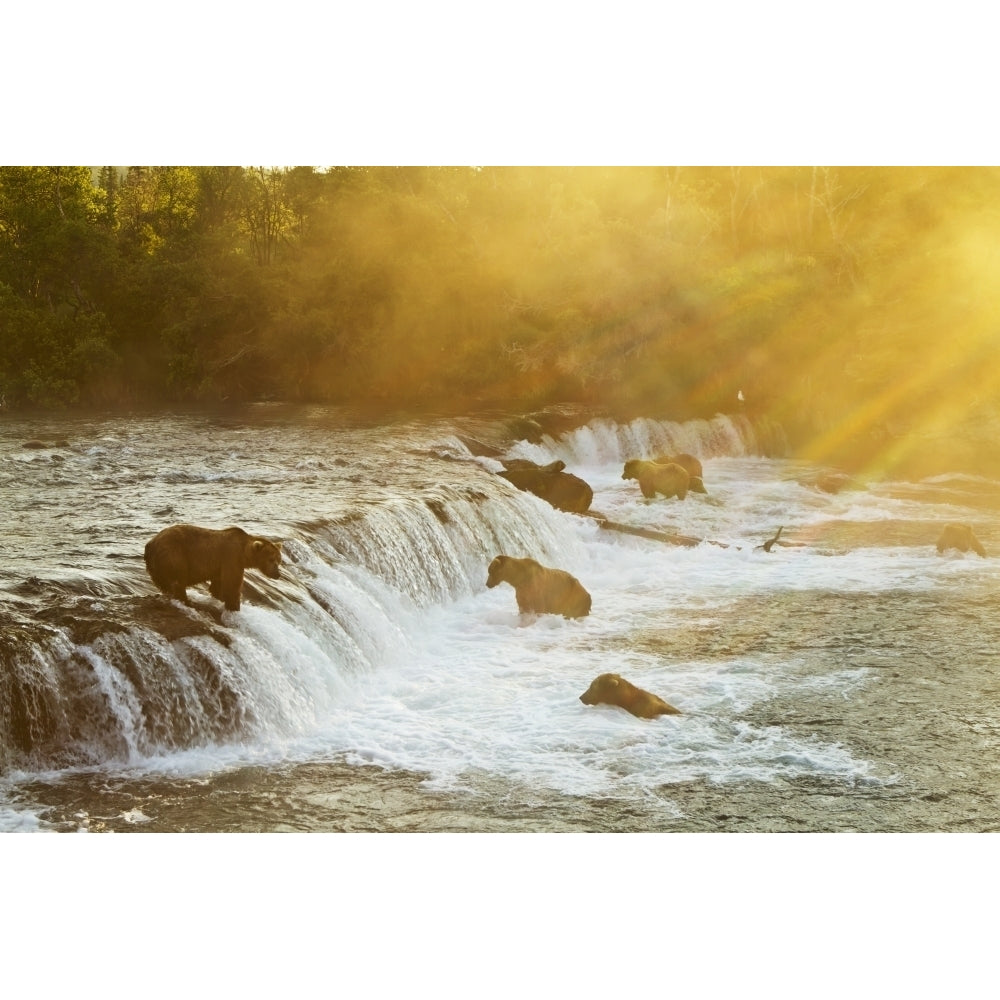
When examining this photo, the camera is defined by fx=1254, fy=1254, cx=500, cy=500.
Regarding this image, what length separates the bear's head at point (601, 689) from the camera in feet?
33.2

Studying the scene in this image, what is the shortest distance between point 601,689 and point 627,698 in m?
0.24

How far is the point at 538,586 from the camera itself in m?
13.3

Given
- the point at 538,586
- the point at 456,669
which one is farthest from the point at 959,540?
the point at 456,669

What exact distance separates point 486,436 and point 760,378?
8886 mm

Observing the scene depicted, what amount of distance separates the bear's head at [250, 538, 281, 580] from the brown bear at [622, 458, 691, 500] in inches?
470

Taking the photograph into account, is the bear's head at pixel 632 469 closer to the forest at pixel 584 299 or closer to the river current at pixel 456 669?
the river current at pixel 456 669

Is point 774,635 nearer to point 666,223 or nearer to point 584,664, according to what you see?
point 584,664

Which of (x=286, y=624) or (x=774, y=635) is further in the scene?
(x=774, y=635)

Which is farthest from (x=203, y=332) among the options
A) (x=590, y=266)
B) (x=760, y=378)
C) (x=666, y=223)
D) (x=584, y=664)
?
(x=584, y=664)

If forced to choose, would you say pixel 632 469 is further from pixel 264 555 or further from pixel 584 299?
pixel 264 555

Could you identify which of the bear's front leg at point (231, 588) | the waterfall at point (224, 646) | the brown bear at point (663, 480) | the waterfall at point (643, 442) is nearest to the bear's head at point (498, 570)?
the waterfall at point (224, 646)

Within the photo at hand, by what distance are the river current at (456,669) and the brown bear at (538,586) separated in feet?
0.66
